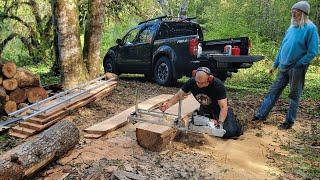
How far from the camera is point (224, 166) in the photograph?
5.23 m

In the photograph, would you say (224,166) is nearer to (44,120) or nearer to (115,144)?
(115,144)

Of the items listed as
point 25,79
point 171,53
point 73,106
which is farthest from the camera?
point 171,53

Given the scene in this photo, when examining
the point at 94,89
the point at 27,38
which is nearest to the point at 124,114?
the point at 94,89

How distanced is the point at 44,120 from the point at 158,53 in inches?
202

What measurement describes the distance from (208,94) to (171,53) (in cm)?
512

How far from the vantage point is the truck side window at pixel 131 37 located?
12.8 metres

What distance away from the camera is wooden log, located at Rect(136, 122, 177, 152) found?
18.4 ft

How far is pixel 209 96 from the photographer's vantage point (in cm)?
601

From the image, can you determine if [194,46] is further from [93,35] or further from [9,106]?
[9,106]

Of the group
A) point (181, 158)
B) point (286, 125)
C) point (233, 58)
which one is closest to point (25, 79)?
point (181, 158)

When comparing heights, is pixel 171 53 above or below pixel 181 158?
above

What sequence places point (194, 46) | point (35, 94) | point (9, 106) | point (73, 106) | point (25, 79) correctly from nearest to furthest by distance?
point (73, 106)
point (9, 106)
point (25, 79)
point (35, 94)
point (194, 46)

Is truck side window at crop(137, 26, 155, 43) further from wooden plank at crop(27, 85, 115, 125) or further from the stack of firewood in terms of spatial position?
the stack of firewood

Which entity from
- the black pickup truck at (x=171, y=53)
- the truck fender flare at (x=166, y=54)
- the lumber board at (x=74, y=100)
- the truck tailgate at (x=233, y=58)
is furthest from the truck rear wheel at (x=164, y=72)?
the lumber board at (x=74, y=100)
